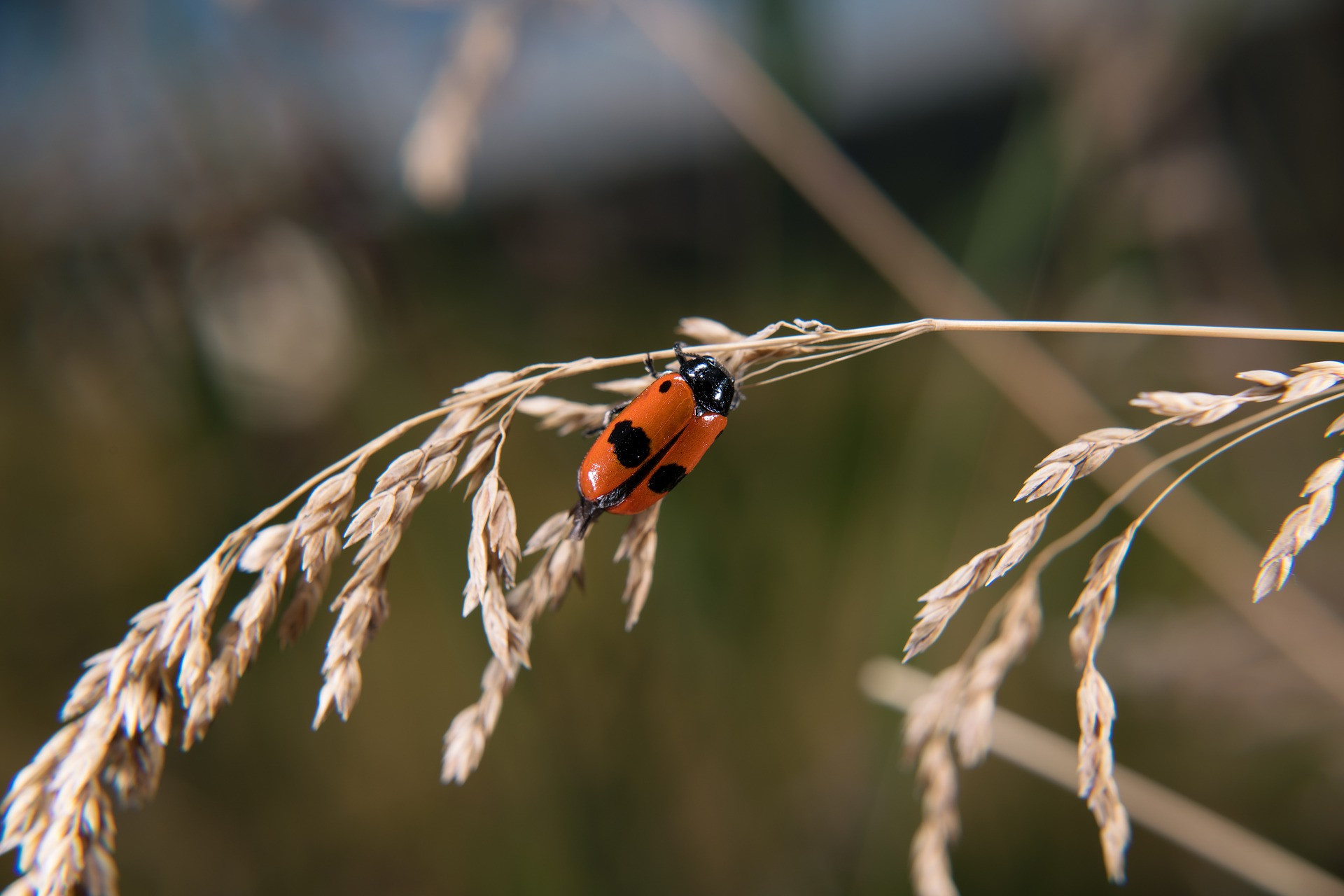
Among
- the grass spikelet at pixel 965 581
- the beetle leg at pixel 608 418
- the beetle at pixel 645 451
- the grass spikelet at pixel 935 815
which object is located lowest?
the grass spikelet at pixel 935 815

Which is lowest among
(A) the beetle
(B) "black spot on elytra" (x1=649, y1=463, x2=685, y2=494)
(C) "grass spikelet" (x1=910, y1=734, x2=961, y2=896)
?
(C) "grass spikelet" (x1=910, y1=734, x2=961, y2=896)

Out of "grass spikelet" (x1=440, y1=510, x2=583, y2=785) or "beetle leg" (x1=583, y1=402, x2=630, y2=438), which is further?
"beetle leg" (x1=583, y1=402, x2=630, y2=438)

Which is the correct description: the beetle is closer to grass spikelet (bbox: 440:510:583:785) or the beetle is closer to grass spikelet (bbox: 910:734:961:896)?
grass spikelet (bbox: 440:510:583:785)

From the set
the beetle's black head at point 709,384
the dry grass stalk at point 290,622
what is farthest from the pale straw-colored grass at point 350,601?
the beetle's black head at point 709,384

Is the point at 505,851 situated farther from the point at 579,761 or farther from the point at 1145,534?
the point at 1145,534

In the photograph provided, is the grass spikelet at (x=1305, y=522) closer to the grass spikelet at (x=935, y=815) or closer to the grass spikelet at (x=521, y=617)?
the grass spikelet at (x=935, y=815)

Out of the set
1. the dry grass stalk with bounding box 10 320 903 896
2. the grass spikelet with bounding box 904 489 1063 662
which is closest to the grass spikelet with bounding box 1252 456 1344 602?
the grass spikelet with bounding box 904 489 1063 662

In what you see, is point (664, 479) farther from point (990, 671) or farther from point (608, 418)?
point (990, 671)
